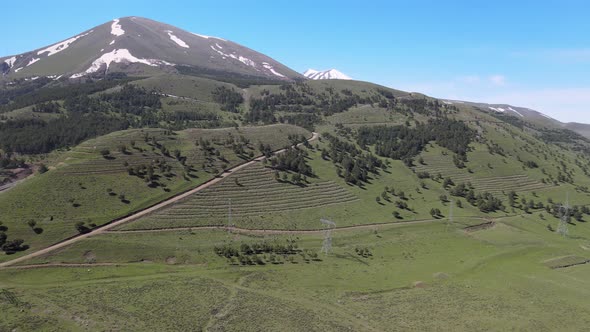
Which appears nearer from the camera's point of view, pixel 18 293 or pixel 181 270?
pixel 18 293

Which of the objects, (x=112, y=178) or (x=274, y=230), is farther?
(x=112, y=178)

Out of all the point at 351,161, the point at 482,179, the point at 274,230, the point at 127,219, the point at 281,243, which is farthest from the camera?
the point at 482,179

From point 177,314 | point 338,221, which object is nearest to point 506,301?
point 338,221

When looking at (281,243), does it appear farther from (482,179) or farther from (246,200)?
(482,179)

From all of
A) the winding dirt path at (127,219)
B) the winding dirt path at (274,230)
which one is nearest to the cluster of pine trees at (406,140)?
the winding dirt path at (274,230)

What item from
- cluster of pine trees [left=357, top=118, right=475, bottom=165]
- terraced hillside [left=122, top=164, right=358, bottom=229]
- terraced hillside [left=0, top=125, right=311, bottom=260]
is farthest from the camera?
cluster of pine trees [left=357, top=118, right=475, bottom=165]

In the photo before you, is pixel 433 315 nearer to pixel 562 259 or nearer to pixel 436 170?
pixel 562 259

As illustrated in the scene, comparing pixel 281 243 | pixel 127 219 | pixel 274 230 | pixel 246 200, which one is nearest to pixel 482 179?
pixel 274 230

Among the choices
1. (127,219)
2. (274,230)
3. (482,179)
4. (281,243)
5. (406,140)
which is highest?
(406,140)

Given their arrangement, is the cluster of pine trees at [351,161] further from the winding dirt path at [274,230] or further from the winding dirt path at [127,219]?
the winding dirt path at [127,219]

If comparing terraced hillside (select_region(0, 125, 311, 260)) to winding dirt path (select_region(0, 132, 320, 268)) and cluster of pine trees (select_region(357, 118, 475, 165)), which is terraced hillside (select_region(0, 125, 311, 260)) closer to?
winding dirt path (select_region(0, 132, 320, 268))

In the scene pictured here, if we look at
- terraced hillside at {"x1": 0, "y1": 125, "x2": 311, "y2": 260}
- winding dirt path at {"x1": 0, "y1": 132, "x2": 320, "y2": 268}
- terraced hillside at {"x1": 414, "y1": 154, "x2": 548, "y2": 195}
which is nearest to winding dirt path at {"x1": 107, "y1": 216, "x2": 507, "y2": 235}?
winding dirt path at {"x1": 0, "y1": 132, "x2": 320, "y2": 268}
